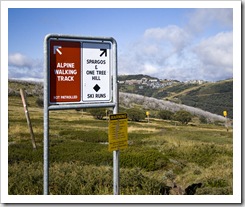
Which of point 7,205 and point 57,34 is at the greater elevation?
point 57,34

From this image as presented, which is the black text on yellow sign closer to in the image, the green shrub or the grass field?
the grass field

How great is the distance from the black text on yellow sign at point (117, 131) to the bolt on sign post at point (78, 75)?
0.46 ft

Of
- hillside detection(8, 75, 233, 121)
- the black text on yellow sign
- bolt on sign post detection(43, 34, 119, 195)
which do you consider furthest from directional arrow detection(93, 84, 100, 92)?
hillside detection(8, 75, 233, 121)

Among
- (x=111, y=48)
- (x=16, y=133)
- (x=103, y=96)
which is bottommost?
(x=16, y=133)

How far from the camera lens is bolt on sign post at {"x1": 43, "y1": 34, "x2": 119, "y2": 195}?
468cm

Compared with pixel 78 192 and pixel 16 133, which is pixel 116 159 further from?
pixel 16 133

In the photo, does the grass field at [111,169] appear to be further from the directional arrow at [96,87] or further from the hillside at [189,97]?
the hillside at [189,97]

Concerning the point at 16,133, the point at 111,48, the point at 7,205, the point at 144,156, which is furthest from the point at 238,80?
the point at 16,133

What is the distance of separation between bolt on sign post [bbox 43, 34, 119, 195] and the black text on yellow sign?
0.14 meters

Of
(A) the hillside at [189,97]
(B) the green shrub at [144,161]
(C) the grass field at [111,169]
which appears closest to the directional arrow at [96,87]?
(C) the grass field at [111,169]

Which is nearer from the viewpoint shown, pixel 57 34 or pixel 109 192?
pixel 57 34

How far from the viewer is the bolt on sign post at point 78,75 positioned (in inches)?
184

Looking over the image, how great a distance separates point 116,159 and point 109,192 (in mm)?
1123

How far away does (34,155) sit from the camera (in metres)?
14.1
